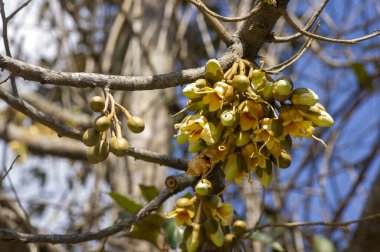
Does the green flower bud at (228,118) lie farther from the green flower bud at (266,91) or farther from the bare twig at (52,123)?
Answer: the bare twig at (52,123)

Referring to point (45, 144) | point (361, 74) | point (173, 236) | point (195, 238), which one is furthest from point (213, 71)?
point (45, 144)

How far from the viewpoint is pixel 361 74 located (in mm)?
2627

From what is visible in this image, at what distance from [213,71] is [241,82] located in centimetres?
6

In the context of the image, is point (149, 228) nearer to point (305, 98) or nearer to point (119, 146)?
point (119, 146)

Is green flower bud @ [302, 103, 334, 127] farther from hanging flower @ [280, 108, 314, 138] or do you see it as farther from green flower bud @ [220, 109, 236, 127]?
green flower bud @ [220, 109, 236, 127]

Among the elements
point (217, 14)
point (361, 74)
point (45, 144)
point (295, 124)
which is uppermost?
point (45, 144)

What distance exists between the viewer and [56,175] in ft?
11.8

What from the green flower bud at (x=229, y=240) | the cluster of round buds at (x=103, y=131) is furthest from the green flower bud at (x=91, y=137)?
the green flower bud at (x=229, y=240)

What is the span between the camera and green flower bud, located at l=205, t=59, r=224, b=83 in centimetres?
100

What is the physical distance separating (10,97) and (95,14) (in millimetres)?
2098

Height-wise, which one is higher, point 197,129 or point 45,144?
point 45,144

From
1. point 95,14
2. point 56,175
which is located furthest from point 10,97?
point 56,175

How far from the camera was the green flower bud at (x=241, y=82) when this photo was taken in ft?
3.17

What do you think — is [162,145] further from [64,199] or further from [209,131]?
[209,131]
